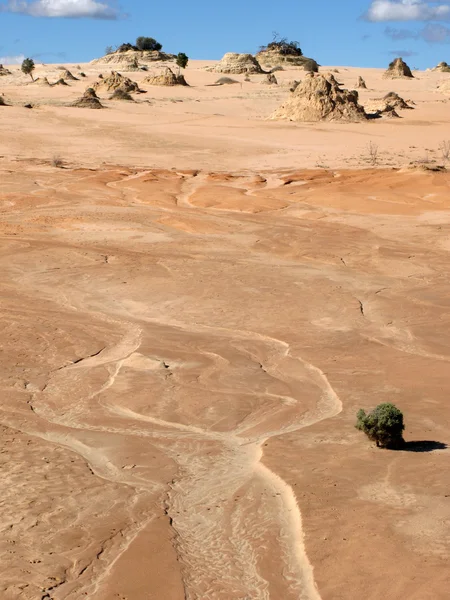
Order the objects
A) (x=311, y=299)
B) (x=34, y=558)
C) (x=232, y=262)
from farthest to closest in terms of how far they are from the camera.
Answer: (x=232, y=262) → (x=311, y=299) → (x=34, y=558)

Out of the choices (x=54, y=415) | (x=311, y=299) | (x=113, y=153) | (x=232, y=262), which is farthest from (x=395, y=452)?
(x=113, y=153)

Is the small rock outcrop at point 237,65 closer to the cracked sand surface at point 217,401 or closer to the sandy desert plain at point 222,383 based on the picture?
the sandy desert plain at point 222,383

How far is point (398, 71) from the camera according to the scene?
58.7 m

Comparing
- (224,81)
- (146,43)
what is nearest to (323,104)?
Answer: (224,81)

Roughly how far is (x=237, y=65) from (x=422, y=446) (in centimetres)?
5290

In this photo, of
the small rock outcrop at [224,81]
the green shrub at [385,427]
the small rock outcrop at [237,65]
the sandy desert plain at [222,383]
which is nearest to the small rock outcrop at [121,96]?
the small rock outcrop at [224,81]

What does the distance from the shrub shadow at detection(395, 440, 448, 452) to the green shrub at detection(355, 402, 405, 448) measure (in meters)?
0.07

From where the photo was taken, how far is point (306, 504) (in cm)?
634

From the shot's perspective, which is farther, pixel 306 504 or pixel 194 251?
pixel 194 251

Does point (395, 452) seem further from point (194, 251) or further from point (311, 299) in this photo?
point (194, 251)

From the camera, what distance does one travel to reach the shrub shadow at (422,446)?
25.1ft

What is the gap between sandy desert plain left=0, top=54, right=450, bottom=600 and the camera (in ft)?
18.2

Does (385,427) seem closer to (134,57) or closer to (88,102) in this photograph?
(88,102)

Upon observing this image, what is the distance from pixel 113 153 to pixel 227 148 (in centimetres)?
377
